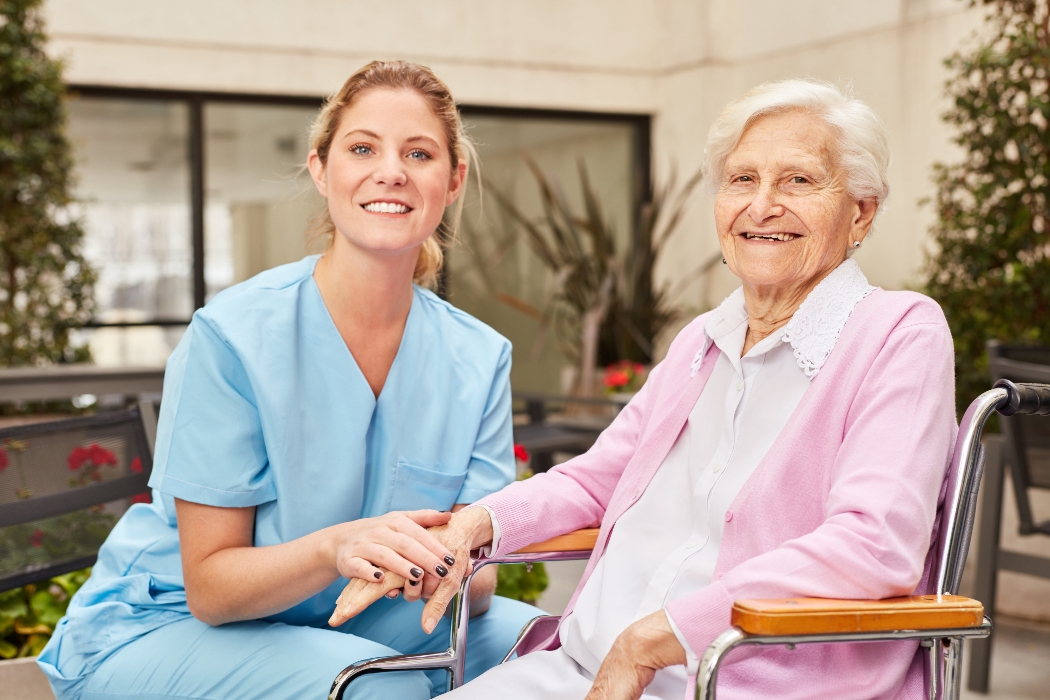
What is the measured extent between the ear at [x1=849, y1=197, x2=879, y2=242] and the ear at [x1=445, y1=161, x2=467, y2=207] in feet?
2.27

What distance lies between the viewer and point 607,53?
7.21 m

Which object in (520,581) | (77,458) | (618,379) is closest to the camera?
(77,458)

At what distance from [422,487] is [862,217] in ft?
2.72

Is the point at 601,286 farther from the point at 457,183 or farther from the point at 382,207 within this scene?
the point at 382,207

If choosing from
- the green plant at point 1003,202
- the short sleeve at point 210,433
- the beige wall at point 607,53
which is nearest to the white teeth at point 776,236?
the short sleeve at point 210,433

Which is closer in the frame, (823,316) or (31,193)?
(823,316)

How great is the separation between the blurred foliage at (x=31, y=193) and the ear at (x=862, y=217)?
442cm

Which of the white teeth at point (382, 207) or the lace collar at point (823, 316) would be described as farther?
the white teeth at point (382, 207)

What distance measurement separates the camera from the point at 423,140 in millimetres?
1808

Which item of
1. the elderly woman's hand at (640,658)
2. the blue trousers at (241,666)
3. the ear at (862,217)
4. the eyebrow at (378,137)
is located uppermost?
the eyebrow at (378,137)

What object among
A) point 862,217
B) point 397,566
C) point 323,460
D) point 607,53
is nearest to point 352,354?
point 323,460

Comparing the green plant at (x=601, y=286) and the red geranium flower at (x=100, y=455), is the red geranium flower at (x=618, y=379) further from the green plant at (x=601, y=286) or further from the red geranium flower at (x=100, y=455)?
the red geranium flower at (x=100, y=455)

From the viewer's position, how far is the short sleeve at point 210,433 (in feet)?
5.31

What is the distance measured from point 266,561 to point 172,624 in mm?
236
